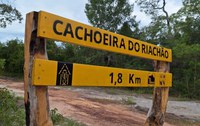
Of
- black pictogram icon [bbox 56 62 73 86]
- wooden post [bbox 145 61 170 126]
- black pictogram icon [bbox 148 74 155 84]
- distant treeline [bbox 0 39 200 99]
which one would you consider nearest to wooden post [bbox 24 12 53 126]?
black pictogram icon [bbox 56 62 73 86]

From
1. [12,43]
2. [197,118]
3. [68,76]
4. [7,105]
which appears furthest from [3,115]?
[12,43]

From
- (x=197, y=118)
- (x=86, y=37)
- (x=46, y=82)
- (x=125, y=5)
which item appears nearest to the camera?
(x=46, y=82)

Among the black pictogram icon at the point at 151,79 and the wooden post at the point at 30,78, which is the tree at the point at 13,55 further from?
the wooden post at the point at 30,78

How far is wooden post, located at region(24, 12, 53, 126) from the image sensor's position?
209 centimetres

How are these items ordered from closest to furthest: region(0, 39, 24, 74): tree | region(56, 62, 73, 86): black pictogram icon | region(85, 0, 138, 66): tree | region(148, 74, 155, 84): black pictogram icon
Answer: region(56, 62, 73, 86): black pictogram icon, region(148, 74, 155, 84): black pictogram icon, region(0, 39, 24, 74): tree, region(85, 0, 138, 66): tree

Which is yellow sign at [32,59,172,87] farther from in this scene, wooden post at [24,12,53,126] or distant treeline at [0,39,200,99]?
distant treeline at [0,39,200,99]

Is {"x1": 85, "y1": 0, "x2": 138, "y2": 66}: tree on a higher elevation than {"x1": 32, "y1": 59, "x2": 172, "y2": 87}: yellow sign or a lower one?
higher

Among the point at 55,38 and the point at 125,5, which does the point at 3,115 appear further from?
the point at 125,5

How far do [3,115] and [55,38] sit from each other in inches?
69.4

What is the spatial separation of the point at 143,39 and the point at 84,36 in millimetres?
19410

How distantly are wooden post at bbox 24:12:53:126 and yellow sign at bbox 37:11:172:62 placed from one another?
6cm

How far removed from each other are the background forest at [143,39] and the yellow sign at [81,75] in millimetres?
15061

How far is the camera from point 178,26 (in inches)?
843

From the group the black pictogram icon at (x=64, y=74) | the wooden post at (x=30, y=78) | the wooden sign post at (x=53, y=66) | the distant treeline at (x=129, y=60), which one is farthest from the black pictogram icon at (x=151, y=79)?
the distant treeline at (x=129, y=60)
